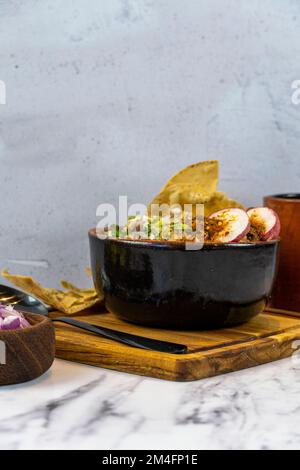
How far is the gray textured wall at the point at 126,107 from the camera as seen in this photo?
151 centimetres

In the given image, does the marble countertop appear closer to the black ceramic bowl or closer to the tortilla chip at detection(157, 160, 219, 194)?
the black ceramic bowl

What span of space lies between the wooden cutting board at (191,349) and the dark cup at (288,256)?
13 centimetres

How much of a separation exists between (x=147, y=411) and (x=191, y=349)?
0.63ft

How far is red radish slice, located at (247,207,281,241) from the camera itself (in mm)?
1271

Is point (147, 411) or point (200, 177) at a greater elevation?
point (200, 177)

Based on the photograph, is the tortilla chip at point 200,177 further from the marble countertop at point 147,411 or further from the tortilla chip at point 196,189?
the marble countertop at point 147,411

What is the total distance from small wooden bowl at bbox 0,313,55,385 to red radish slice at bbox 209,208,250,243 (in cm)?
33

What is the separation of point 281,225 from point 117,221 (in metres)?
0.33

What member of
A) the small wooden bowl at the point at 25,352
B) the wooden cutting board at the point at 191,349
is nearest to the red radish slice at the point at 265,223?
the wooden cutting board at the point at 191,349

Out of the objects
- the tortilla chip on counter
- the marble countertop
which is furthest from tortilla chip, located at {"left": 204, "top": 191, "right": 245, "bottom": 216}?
the marble countertop

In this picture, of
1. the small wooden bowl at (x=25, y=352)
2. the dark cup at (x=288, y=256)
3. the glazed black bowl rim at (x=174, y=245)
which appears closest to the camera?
the small wooden bowl at (x=25, y=352)

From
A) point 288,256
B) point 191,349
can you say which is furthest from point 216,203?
point 191,349

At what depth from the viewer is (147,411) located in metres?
0.91

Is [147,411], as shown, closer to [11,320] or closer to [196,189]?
[11,320]
